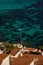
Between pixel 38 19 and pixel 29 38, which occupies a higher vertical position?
pixel 38 19

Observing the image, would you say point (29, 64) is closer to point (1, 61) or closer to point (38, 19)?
point (1, 61)

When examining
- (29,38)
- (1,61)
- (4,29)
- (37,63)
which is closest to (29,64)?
(37,63)

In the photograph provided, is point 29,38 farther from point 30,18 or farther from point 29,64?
point 29,64

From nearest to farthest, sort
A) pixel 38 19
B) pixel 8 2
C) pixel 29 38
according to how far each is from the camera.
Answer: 1. pixel 29 38
2. pixel 38 19
3. pixel 8 2

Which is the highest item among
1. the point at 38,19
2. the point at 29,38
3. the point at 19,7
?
the point at 19,7

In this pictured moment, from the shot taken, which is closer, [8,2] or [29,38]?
[29,38]

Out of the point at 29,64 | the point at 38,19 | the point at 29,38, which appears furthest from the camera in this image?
the point at 38,19
